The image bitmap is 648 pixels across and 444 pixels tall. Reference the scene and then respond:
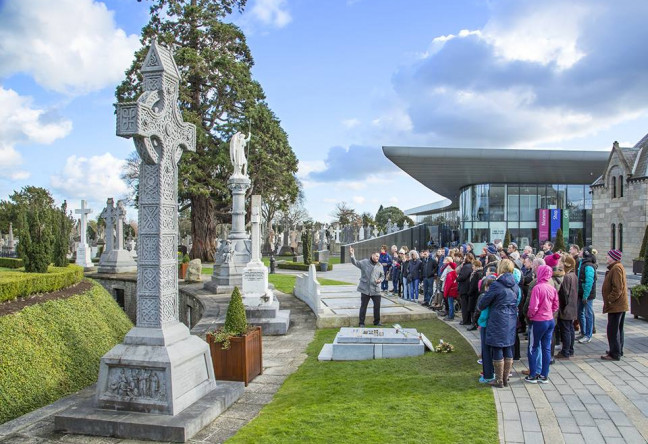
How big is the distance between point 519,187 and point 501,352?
39.2 m

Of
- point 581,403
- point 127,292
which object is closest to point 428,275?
point 581,403

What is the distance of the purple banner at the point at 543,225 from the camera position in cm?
Result: 4069

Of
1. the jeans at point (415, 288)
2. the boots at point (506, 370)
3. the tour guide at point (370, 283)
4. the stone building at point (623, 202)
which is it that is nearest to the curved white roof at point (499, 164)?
the stone building at point (623, 202)

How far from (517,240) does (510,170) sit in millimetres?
6362

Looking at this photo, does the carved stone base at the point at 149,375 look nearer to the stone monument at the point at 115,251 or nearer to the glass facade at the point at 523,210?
the stone monument at the point at 115,251

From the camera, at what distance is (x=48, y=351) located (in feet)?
27.9

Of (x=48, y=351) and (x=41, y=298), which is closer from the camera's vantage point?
(x=48, y=351)

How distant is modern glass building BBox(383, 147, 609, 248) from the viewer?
3762 centimetres

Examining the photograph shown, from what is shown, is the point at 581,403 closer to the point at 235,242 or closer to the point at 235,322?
the point at 235,322

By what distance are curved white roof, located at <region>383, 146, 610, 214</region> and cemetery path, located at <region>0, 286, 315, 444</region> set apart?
29.8 meters

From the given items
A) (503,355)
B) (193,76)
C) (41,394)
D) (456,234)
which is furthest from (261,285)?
(456,234)

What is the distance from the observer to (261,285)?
37.4 feet

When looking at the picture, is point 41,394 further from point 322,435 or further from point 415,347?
point 415,347

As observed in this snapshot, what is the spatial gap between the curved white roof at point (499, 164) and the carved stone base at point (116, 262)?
20798mm
